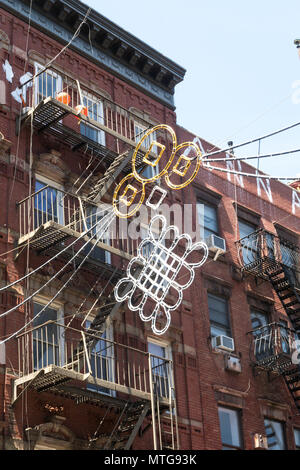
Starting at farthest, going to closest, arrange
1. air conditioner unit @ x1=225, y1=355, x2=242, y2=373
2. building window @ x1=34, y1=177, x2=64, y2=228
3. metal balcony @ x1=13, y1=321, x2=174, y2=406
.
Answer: air conditioner unit @ x1=225, y1=355, x2=242, y2=373 < building window @ x1=34, y1=177, x2=64, y2=228 < metal balcony @ x1=13, y1=321, x2=174, y2=406

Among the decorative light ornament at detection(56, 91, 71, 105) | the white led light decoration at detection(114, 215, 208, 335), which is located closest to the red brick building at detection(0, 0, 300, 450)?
the decorative light ornament at detection(56, 91, 71, 105)

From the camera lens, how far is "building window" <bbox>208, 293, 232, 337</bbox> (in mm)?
24484

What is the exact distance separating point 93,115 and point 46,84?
1.89 metres

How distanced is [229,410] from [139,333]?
11.8ft

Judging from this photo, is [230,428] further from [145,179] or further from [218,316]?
[145,179]

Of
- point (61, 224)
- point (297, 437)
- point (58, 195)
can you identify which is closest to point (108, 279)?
point (61, 224)

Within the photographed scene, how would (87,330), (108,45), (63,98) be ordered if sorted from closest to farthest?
(87,330)
(63,98)
(108,45)

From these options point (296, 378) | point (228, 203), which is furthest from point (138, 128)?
point (296, 378)

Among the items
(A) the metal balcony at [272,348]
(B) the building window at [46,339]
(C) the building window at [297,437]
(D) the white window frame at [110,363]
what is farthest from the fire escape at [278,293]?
(B) the building window at [46,339]

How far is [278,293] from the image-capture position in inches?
1044

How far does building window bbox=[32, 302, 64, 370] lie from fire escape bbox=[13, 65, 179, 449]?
0.02m

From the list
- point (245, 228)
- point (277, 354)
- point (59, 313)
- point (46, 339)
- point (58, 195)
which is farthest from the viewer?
point (245, 228)

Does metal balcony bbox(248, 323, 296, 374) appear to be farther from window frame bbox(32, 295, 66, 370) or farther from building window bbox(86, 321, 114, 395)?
window frame bbox(32, 295, 66, 370)

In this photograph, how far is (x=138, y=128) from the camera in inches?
1015
